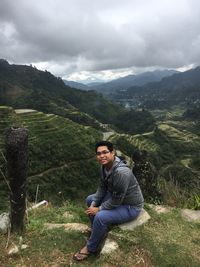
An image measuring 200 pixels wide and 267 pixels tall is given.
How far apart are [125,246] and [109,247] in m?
0.28

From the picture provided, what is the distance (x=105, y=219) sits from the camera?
550 cm

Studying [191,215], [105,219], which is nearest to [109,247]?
[105,219]

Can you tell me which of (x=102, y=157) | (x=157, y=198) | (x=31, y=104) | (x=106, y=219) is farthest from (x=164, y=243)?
(x=31, y=104)

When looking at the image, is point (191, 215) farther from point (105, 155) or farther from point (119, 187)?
point (105, 155)

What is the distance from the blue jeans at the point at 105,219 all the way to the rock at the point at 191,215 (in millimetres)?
1689

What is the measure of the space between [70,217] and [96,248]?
5.76 feet

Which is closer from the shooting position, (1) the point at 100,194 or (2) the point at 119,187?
(2) the point at 119,187

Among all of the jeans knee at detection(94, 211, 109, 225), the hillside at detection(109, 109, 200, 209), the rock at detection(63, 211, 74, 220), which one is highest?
the jeans knee at detection(94, 211, 109, 225)

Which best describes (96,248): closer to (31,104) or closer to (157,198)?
(157,198)

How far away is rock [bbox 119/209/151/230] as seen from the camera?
6.06m

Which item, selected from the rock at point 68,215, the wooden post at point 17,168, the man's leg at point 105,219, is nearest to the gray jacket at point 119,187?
the man's leg at point 105,219

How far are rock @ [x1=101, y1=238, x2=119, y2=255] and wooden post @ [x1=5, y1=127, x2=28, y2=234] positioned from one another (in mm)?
1477

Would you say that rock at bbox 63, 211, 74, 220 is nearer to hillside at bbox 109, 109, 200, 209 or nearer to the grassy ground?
the grassy ground

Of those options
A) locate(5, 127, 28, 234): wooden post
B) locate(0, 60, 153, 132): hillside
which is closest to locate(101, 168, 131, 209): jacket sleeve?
locate(5, 127, 28, 234): wooden post
